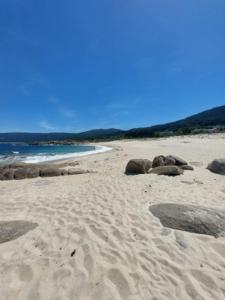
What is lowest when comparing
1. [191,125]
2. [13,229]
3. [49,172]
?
[49,172]

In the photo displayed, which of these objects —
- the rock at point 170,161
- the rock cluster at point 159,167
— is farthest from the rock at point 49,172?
the rock at point 170,161

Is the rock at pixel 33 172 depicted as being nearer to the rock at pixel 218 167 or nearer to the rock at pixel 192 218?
the rock at pixel 192 218

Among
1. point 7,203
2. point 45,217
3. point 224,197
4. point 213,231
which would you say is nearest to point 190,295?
point 213,231

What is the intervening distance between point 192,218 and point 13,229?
418cm

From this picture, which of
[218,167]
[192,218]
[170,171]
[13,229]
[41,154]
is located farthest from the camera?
[41,154]

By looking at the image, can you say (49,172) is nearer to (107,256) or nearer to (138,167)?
(138,167)

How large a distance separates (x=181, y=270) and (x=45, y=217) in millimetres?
3606

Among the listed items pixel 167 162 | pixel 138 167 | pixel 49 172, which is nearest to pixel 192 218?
pixel 138 167

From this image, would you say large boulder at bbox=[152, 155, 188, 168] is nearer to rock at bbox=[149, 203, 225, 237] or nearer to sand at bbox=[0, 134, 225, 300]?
sand at bbox=[0, 134, 225, 300]

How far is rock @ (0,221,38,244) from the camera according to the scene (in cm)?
427

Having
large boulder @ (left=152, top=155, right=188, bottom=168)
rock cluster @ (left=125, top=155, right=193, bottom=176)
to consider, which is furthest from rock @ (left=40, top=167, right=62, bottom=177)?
large boulder @ (left=152, top=155, right=188, bottom=168)

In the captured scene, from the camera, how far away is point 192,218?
476cm

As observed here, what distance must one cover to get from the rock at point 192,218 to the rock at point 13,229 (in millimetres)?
3119

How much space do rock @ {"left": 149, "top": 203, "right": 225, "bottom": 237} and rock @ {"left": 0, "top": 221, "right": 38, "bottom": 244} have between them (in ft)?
10.2
